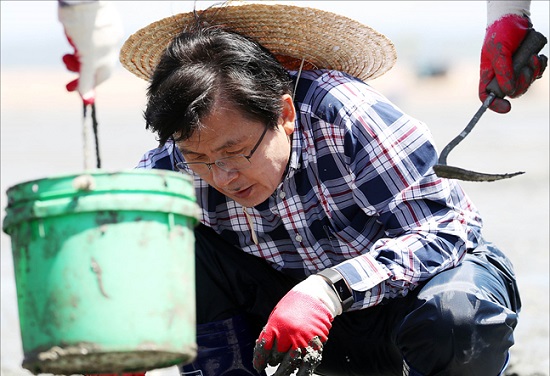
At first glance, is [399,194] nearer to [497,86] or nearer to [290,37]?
[497,86]

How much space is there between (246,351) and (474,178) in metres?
0.87

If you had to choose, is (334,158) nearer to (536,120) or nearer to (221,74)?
(221,74)

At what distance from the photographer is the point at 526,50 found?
2.61 metres

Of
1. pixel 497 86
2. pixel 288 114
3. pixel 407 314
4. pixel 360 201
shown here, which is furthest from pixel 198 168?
pixel 497 86

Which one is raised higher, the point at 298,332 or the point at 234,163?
the point at 234,163

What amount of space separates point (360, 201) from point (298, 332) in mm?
470

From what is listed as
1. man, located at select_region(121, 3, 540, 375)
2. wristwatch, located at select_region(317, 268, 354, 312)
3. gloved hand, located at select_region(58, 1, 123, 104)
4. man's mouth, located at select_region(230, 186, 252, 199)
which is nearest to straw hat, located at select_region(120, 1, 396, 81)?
man, located at select_region(121, 3, 540, 375)

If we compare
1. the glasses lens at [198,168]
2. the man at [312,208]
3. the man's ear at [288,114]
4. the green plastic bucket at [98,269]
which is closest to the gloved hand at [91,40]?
the green plastic bucket at [98,269]

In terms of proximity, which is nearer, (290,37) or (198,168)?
(198,168)

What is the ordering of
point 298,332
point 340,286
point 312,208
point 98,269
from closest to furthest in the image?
point 98,269 < point 298,332 < point 340,286 < point 312,208

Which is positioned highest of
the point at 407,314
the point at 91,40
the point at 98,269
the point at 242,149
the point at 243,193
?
the point at 91,40

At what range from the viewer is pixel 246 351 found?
116 inches

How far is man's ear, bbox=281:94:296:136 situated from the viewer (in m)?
2.72

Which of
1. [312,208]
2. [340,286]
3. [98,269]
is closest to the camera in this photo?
[98,269]
